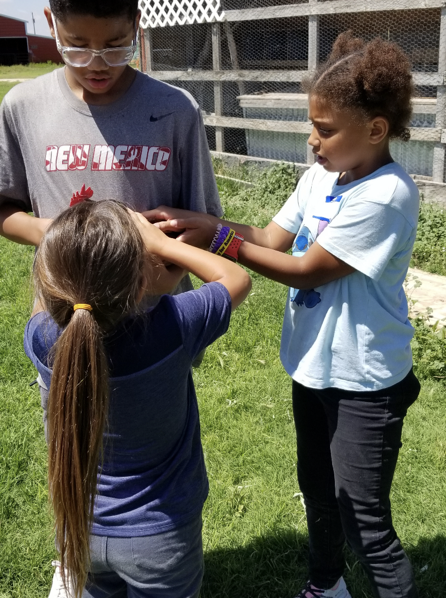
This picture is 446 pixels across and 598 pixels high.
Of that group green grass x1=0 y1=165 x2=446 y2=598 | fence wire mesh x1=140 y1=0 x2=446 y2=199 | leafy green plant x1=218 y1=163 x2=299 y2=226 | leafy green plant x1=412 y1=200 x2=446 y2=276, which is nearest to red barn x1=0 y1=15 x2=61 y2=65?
fence wire mesh x1=140 y1=0 x2=446 y2=199

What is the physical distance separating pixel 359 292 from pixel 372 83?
59 cm

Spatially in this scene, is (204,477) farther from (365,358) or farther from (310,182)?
(310,182)

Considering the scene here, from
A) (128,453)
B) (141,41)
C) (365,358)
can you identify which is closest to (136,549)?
(128,453)

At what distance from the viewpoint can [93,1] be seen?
1.69m

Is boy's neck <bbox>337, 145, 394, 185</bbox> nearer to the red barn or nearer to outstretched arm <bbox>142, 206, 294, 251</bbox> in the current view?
outstretched arm <bbox>142, 206, 294, 251</bbox>

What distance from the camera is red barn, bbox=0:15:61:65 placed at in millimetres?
51812

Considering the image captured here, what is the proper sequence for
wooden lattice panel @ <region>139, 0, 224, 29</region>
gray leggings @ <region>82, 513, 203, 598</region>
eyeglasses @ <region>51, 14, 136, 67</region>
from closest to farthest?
gray leggings @ <region>82, 513, 203, 598</region>, eyeglasses @ <region>51, 14, 136, 67</region>, wooden lattice panel @ <region>139, 0, 224, 29</region>

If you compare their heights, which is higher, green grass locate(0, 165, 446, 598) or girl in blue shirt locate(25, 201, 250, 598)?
girl in blue shirt locate(25, 201, 250, 598)

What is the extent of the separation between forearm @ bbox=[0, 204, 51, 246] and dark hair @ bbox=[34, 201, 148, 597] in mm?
398

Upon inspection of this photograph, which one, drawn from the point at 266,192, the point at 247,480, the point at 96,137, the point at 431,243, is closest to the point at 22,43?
the point at 266,192

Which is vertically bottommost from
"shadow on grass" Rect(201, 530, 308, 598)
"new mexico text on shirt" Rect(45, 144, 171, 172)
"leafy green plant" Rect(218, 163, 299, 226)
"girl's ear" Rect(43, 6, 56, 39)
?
"leafy green plant" Rect(218, 163, 299, 226)

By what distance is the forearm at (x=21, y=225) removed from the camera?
6.32 ft

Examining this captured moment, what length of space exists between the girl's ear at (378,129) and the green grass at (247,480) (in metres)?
1.18

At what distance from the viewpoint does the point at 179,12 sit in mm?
8969
